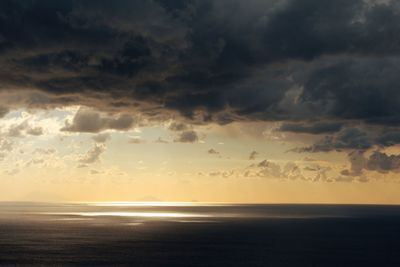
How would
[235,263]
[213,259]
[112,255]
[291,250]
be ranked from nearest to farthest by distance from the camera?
[235,263], [213,259], [112,255], [291,250]

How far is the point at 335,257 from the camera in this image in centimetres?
16012

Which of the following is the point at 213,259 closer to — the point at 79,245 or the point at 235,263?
the point at 235,263

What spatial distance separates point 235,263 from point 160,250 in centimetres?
4611

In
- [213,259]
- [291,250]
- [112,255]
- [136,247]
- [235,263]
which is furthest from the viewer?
[136,247]

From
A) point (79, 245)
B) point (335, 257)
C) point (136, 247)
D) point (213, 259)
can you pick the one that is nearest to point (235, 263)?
point (213, 259)

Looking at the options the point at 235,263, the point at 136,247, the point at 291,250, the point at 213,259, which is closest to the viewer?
the point at 235,263

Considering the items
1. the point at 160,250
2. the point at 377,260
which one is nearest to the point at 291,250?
the point at 377,260

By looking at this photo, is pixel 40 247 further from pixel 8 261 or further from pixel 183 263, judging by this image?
pixel 183 263

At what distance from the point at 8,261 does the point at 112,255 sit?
3314 centimetres

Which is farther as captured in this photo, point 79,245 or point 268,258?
point 79,245

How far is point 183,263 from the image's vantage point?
150000 millimetres

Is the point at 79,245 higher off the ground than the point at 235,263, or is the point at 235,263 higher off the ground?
the point at 79,245

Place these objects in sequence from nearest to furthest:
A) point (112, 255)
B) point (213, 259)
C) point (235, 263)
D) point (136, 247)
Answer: point (235, 263) → point (213, 259) → point (112, 255) → point (136, 247)

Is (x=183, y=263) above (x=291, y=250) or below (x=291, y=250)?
below
